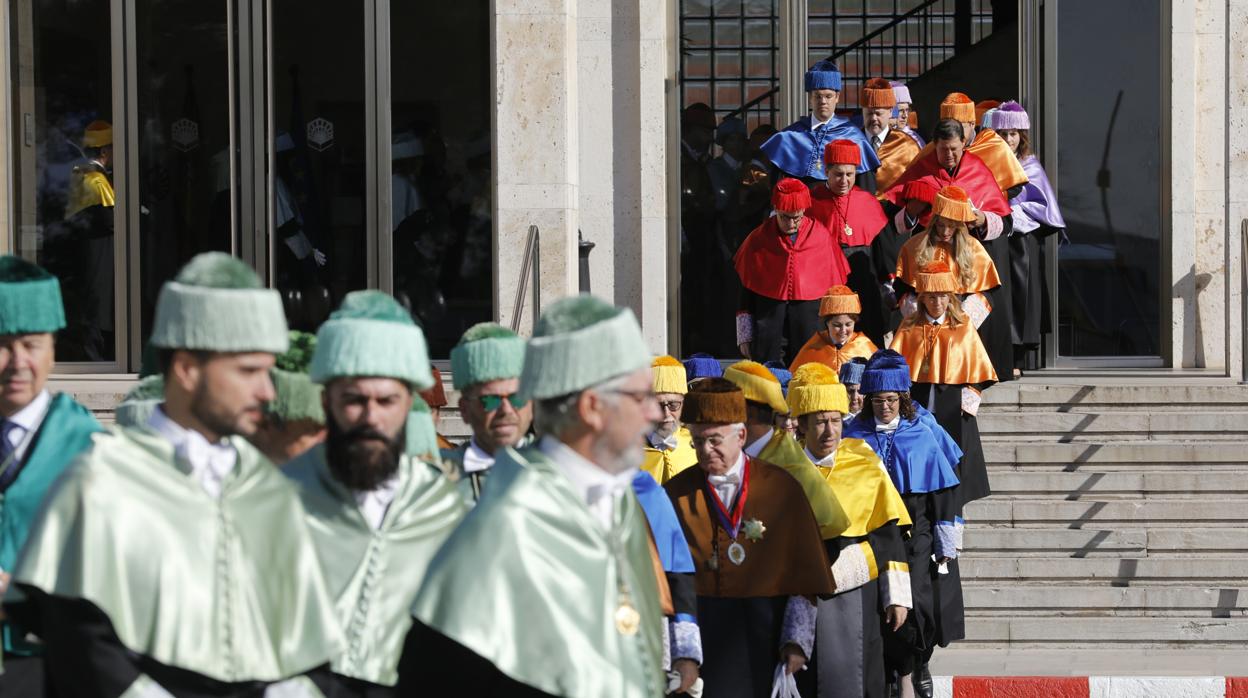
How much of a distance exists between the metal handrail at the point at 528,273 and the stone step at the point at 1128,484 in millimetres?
3107

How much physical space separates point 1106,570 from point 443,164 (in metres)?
5.12

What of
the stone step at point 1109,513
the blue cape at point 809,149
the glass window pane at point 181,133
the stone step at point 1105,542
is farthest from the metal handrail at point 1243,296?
the glass window pane at point 181,133

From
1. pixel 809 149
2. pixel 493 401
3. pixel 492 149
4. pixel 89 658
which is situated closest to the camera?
pixel 89 658

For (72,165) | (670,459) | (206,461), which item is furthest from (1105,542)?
(206,461)

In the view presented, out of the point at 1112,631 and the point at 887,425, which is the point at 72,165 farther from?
the point at 1112,631

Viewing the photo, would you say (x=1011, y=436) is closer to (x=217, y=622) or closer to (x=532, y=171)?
(x=532, y=171)

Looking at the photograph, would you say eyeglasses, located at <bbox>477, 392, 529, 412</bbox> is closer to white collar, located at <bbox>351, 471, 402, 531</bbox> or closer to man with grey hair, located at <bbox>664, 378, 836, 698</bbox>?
white collar, located at <bbox>351, 471, 402, 531</bbox>

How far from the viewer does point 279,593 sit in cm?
450

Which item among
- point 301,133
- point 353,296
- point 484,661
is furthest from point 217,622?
point 301,133

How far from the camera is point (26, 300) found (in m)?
5.09

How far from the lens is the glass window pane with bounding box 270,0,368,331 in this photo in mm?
13969

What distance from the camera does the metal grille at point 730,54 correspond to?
581 inches

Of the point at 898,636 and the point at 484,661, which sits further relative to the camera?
the point at 898,636

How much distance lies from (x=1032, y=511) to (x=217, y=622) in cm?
818
